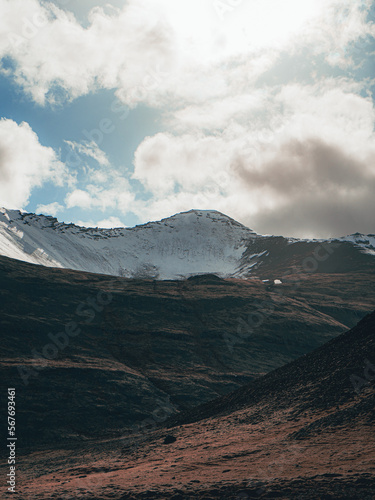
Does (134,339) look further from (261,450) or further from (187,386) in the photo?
(261,450)

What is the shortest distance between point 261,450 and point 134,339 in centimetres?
6600

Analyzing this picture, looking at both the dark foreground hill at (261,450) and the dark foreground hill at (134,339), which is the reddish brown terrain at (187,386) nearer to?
the dark foreground hill at (261,450)

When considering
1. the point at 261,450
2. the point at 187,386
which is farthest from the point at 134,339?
the point at 261,450

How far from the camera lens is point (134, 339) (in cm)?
9012

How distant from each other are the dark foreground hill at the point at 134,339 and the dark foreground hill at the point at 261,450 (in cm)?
1522

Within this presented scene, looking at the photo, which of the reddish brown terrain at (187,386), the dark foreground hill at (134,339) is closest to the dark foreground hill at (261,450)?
the reddish brown terrain at (187,386)

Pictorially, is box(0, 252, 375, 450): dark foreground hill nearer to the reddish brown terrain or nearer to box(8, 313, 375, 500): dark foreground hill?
the reddish brown terrain

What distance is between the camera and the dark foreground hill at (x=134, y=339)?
198 ft

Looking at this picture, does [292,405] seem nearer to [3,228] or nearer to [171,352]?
[171,352]

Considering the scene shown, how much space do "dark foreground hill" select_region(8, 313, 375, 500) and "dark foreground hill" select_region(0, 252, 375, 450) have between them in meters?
15.2

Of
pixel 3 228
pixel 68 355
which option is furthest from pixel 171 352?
pixel 3 228

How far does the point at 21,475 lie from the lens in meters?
34.2

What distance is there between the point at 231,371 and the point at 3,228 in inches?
5983

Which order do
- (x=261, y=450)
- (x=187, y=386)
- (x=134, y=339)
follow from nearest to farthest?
(x=261, y=450) → (x=187, y=386) → (x=134, y=339)
